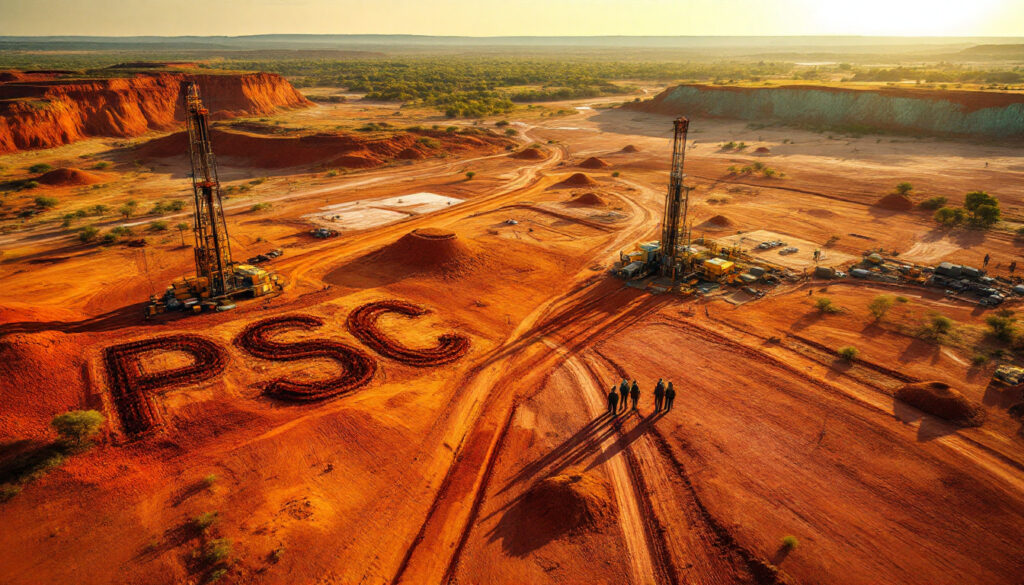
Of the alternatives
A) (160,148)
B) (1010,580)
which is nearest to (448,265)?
(1010,580)

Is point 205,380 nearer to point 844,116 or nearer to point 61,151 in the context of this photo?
point 61,151

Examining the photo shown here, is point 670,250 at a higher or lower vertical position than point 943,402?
higher

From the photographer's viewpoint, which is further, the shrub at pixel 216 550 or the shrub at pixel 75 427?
the shrub at pixel 75 427

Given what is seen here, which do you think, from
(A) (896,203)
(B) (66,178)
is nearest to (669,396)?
(A) (896,203)

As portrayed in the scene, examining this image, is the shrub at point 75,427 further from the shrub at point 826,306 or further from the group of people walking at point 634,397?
the shrub at point 826,306

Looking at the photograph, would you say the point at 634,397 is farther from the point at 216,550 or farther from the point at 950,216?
the point at 950,216

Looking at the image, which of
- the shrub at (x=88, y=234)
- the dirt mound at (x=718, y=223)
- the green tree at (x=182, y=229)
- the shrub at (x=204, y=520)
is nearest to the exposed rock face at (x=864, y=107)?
the dirt mound at (x=718, y=223)
